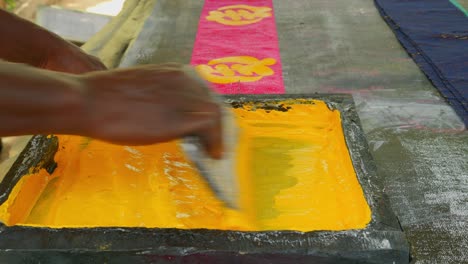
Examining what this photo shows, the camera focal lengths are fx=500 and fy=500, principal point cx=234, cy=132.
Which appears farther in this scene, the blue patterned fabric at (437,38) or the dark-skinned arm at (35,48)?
the blue patterned fabric at (437,38)

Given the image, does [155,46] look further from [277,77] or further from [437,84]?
[437,84]

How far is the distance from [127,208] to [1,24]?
Result: 1.58 ft

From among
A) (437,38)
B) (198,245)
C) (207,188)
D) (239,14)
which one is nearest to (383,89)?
(437,38)

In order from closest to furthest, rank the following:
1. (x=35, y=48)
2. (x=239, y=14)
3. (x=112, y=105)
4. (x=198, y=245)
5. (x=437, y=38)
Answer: (x=112, y=105) → (x=198, y=245) → (x=35, y=48) → (x=437, y=38) → (x=239, y=14)

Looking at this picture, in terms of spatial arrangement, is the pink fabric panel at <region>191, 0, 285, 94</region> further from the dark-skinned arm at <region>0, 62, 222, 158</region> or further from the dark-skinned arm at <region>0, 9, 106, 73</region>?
the dark-skinned arm at <region>0, 62, 222, 158</region>

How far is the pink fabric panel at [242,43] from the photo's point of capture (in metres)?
1.94

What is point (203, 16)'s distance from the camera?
263 cm

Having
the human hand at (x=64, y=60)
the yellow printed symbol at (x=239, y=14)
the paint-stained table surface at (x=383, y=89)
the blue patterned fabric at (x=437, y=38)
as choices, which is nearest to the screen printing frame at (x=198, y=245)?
the paint-stained table surface at (x=383, y=89)

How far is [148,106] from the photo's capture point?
2.22 ft

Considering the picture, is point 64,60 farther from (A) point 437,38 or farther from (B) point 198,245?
(A) point 437,38

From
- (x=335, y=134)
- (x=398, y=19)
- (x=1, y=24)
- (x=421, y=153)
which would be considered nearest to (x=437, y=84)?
(x=421, y=153)

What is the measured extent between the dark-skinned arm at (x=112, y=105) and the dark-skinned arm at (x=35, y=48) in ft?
1.49

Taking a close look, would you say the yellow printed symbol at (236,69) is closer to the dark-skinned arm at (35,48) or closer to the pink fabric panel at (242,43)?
the pink fabric panel at (242,43)

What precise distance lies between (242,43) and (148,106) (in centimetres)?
166
